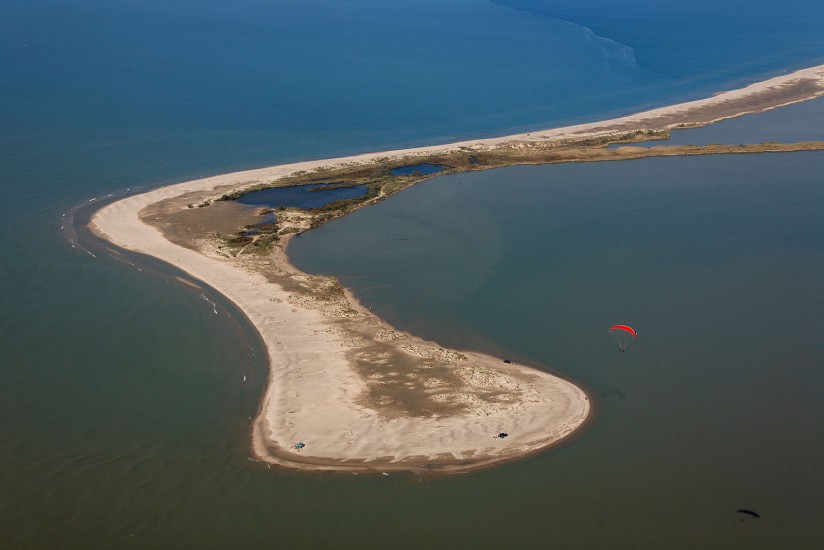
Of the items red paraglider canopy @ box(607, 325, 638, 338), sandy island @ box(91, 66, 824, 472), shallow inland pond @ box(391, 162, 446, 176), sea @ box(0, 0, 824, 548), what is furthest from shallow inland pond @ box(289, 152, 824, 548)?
shallow inland pond @ box(391, 162, 446, 176)

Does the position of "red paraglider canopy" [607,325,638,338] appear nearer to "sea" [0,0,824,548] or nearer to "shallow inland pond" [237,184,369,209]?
"sea" [0,0,824,548]

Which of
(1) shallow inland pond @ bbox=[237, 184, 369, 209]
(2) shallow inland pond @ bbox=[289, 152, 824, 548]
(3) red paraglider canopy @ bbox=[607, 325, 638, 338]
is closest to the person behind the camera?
(2) shallow inland pond @ bbox=[289, 152, 824, 548]

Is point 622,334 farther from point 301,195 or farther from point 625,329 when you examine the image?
point 301,195

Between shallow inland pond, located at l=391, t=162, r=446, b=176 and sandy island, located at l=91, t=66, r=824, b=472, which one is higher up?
shallow inland pond, located at l=391, t=162, r=446, b=176

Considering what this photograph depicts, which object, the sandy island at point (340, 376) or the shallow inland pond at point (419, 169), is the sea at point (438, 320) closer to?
the sandy island at point (340, 376)

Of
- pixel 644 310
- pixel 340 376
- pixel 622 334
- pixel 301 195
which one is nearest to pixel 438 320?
pixel 340 376
